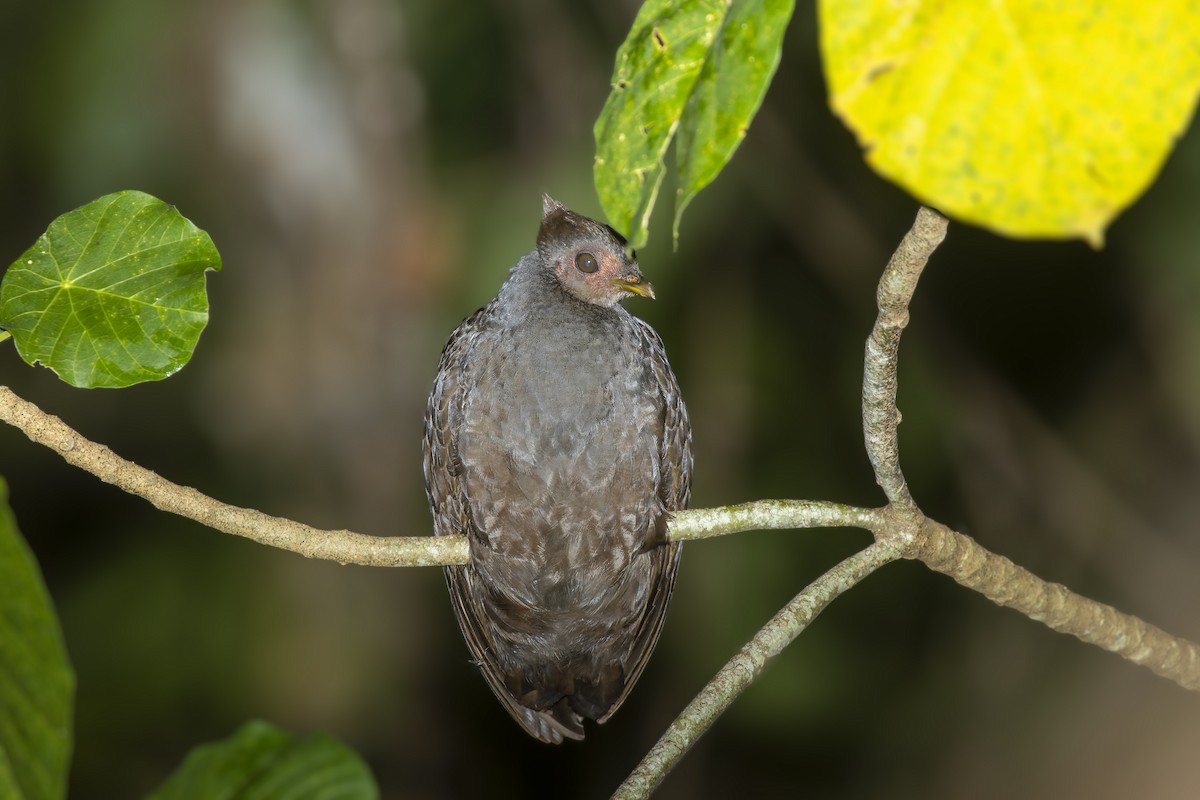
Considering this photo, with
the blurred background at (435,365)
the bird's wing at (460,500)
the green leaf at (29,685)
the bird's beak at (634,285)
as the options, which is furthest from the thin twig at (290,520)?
the blurred background at (435,365)

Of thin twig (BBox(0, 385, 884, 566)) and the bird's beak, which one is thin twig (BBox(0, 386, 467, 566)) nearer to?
thin twig (BBox(0, 385, 884, 566))

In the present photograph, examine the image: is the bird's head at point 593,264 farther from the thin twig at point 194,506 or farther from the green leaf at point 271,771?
the green leaf at point 271,771

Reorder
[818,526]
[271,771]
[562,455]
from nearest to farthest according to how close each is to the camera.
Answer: [271,771] < [818,526] < [562,455]

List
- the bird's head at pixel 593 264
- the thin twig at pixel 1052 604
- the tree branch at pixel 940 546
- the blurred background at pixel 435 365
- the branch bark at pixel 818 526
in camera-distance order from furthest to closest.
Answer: the blurred background at pixel 435 365, the bird's head at pixel 593 264, the thin twig at pixel 1052 604, the branch bark at pixel 818 526, the tree branch at pixel 940 546

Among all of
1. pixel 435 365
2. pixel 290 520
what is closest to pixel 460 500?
pixel 290 520

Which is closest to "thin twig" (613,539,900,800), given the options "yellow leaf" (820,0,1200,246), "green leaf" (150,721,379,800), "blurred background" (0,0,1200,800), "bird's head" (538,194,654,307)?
"green leaf" (150,721,379,800)

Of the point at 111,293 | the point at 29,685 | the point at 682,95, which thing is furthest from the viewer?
the point at 111,293

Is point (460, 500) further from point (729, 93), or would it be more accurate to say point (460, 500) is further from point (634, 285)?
point (729, 93)
